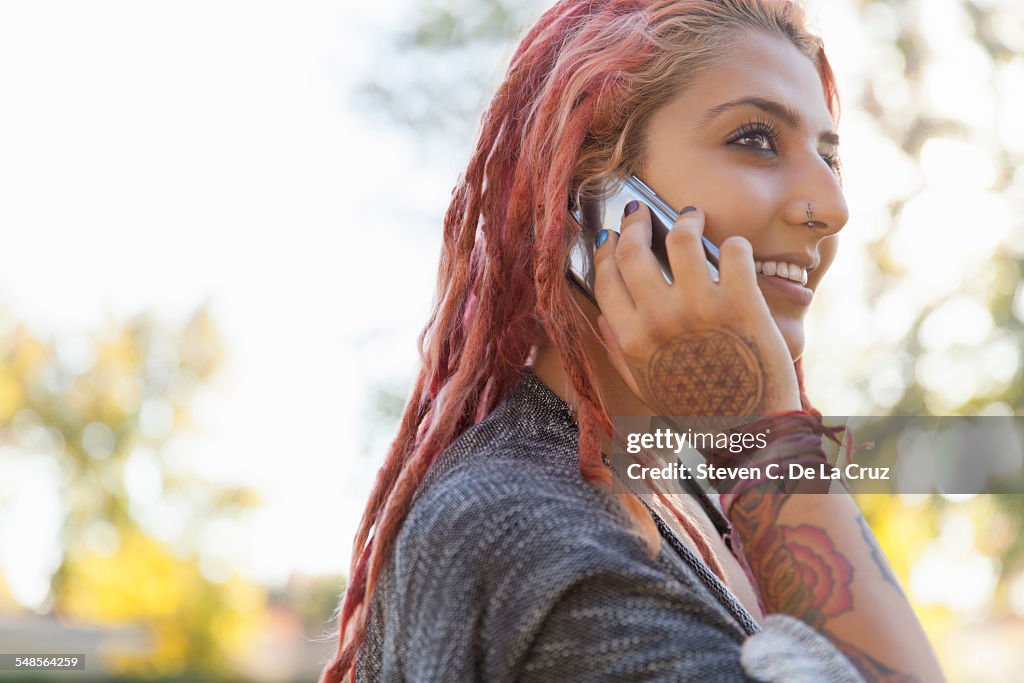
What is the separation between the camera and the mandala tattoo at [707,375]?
1.43 m

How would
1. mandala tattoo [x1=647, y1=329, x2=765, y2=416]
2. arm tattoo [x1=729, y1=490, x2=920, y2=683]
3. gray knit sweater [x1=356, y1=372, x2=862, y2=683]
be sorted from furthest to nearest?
mandala tattoo [x1=647, y1=329, x2=765, y2=416] → arm tattoo [x1=729, y1=490, x2=920, y2=683] → gray knit sweater [x1=356, y1=372, x2=862, y2=683]

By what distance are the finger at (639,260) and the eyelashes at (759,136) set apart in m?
0.20

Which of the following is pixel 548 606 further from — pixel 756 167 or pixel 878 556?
pixel 756 167

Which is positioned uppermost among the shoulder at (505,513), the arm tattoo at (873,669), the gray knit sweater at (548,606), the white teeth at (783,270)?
the white teeth at (783,270)

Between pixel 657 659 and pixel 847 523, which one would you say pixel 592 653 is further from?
pixel 847 523

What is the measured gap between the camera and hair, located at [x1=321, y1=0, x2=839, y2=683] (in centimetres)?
157

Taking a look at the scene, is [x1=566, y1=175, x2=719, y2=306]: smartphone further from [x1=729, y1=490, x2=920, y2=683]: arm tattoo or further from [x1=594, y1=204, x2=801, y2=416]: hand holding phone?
[x1=729, y1=490, x2=920, y2=683]: arm tattoo

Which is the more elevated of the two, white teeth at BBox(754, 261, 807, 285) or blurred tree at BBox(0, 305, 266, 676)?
blurred tree at BBox(0, 305, 266, 676)

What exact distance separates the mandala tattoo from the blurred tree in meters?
14.7

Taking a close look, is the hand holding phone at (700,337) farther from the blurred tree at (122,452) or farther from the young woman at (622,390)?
the blurred tree at (122,452)

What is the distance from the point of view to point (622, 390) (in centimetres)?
175

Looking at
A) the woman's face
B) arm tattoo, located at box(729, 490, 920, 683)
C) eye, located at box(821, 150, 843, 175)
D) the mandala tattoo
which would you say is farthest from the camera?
eye, located at box(821, 150, 843, 175)

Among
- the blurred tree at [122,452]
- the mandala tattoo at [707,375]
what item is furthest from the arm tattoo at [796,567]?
the blurred tree at [122,452]

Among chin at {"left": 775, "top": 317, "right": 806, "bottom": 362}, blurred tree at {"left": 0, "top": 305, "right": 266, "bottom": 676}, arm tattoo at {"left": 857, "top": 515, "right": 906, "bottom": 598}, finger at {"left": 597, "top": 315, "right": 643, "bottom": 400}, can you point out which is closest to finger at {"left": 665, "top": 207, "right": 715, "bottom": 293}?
finger at {"left": 597, "top": 315, "right": 643, "bottom": 400}
